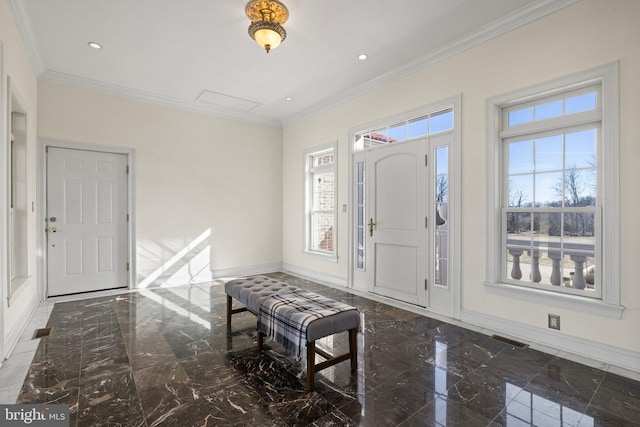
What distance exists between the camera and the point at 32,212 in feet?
12.6

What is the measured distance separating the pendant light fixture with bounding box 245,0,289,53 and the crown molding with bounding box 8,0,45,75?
2.05 meters

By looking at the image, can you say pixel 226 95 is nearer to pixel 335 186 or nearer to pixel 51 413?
pixel 335 186

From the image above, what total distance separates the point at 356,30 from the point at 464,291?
9.90ft

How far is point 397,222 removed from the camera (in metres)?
4.22

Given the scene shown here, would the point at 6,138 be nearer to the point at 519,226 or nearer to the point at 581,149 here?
the point at 519,226

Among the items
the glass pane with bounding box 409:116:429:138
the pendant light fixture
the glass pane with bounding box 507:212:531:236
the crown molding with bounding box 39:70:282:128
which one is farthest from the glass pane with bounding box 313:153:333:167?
the glass pane with bounding box 507:212:531:236

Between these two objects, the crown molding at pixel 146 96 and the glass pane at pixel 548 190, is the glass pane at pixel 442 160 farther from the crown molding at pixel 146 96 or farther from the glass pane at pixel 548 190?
the crown molding at pixel 146 96

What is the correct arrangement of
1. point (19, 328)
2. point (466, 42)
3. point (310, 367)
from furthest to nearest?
point (466, 42)
point (19, 328)
point (310, 367)

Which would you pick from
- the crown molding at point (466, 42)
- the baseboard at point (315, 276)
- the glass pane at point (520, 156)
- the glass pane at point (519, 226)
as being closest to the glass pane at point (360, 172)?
the crown molding at point (466, 42)

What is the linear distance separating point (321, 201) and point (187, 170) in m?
2.40

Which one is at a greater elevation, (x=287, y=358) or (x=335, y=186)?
(x=335, y=186)

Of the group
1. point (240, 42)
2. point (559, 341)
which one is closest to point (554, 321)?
point (559, 341)

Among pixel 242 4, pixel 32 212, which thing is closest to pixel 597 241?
pixel 242 4

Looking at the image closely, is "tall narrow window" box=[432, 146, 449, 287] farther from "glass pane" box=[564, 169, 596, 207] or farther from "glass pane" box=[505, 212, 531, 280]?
"glass pane" box=[564, 169, 596, 207]
